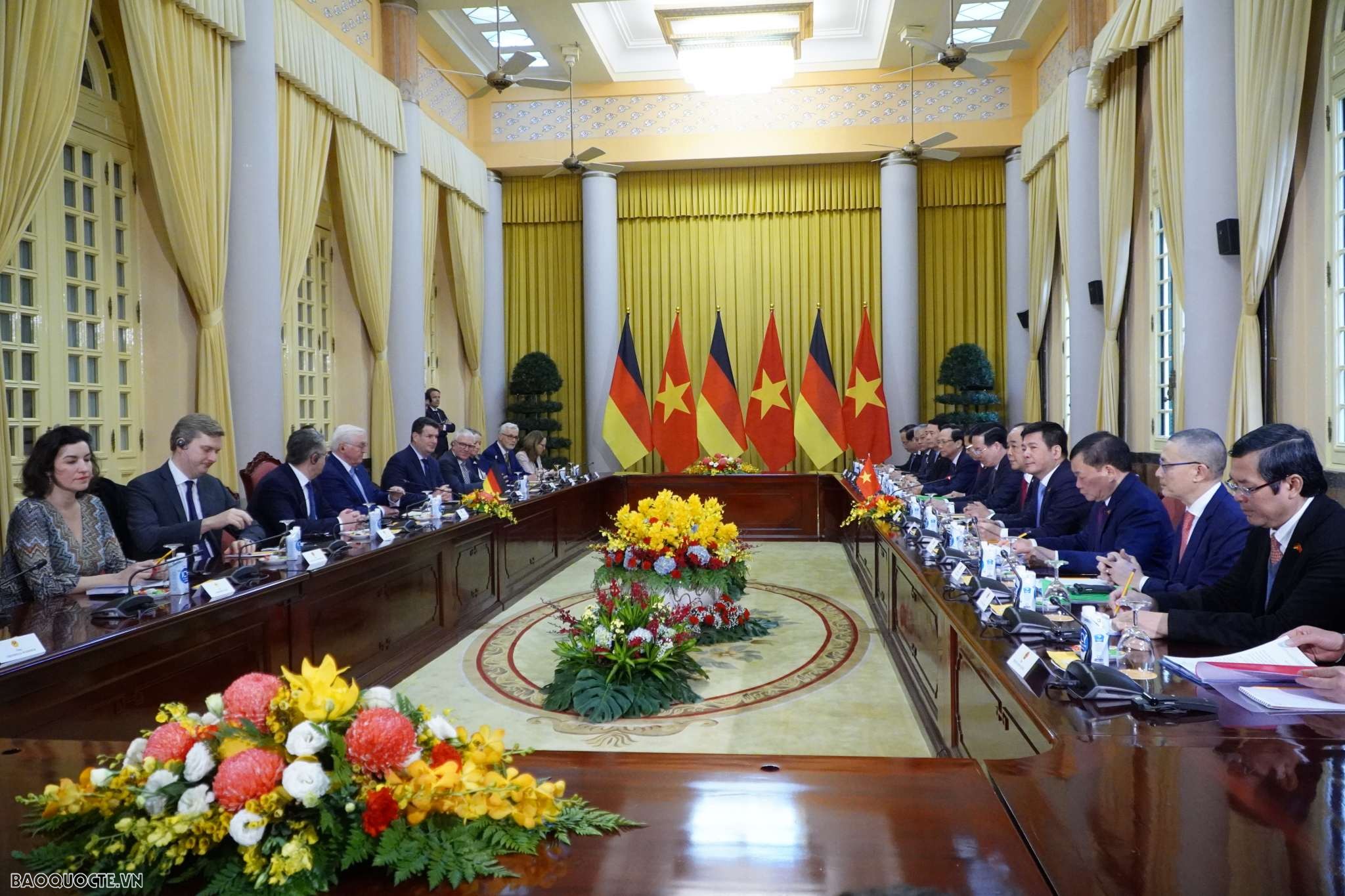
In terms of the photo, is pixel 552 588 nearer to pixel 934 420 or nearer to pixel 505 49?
pixel 934 420

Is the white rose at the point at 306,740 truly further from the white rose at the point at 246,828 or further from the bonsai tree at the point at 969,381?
the bonsai tree at the point at 969,381

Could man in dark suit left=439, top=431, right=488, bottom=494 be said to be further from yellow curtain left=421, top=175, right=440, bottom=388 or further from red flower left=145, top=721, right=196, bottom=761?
red flower left=145, top=721, right=196, bottom=761

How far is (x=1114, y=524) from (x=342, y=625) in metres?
3.14

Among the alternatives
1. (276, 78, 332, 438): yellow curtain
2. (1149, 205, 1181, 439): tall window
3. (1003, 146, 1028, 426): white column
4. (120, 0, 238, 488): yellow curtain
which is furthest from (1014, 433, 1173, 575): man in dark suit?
(1003, 146, 1028, 426): white column

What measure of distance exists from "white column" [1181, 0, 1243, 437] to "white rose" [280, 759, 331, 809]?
18.7ft

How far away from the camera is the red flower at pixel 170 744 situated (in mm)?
1198

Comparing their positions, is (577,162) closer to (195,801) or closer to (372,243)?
(372,243)

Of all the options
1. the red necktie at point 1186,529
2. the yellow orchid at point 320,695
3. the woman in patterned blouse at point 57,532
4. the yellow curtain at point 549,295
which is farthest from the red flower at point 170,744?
the yellow curtain at point 549,295

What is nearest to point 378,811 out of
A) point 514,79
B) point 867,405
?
point 514,79

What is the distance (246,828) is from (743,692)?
346cm

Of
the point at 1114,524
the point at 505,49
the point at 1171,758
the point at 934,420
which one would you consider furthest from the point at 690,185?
the point at 1171,758

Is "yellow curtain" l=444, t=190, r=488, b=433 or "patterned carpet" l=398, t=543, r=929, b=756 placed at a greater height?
"yellow curtain" l=444, t=190, r=488, b=433

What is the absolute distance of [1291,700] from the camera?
1874mm

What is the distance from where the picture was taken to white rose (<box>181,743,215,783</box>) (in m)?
1.15
